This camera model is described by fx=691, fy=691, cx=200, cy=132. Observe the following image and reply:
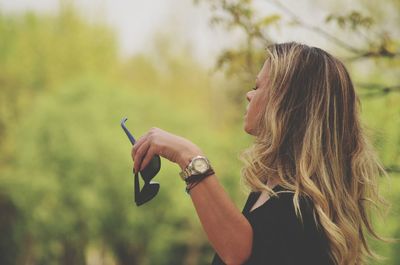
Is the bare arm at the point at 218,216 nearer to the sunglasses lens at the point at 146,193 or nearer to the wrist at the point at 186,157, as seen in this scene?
the wrist at the point at 186,157

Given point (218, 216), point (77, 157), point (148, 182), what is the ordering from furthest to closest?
point (77, 157)
point (148, 182)
point (218, 216)

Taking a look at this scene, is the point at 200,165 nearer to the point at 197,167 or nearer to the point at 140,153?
the point at 197,167

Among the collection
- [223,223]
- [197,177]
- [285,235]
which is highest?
[197,177]

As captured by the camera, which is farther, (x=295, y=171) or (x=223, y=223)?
(x=295, y=171)

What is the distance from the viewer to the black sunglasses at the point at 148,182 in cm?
178

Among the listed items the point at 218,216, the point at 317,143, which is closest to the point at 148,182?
the point at 218,216

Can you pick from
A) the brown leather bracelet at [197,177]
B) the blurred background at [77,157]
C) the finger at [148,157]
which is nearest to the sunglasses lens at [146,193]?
the finger at [148,157]

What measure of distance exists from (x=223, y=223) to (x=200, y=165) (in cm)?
16

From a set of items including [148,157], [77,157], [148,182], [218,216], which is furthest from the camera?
[77,157]

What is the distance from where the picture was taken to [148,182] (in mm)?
1856

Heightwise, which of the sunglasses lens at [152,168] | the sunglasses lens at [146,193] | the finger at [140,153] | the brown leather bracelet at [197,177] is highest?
the finger at [140,153]

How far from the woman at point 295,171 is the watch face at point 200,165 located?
0.07 ft

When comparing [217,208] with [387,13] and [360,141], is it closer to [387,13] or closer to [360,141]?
[360,141]

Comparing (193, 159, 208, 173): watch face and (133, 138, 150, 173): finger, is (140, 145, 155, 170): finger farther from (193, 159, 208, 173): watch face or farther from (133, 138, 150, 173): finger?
(193, 159, 208, 173): watch face
